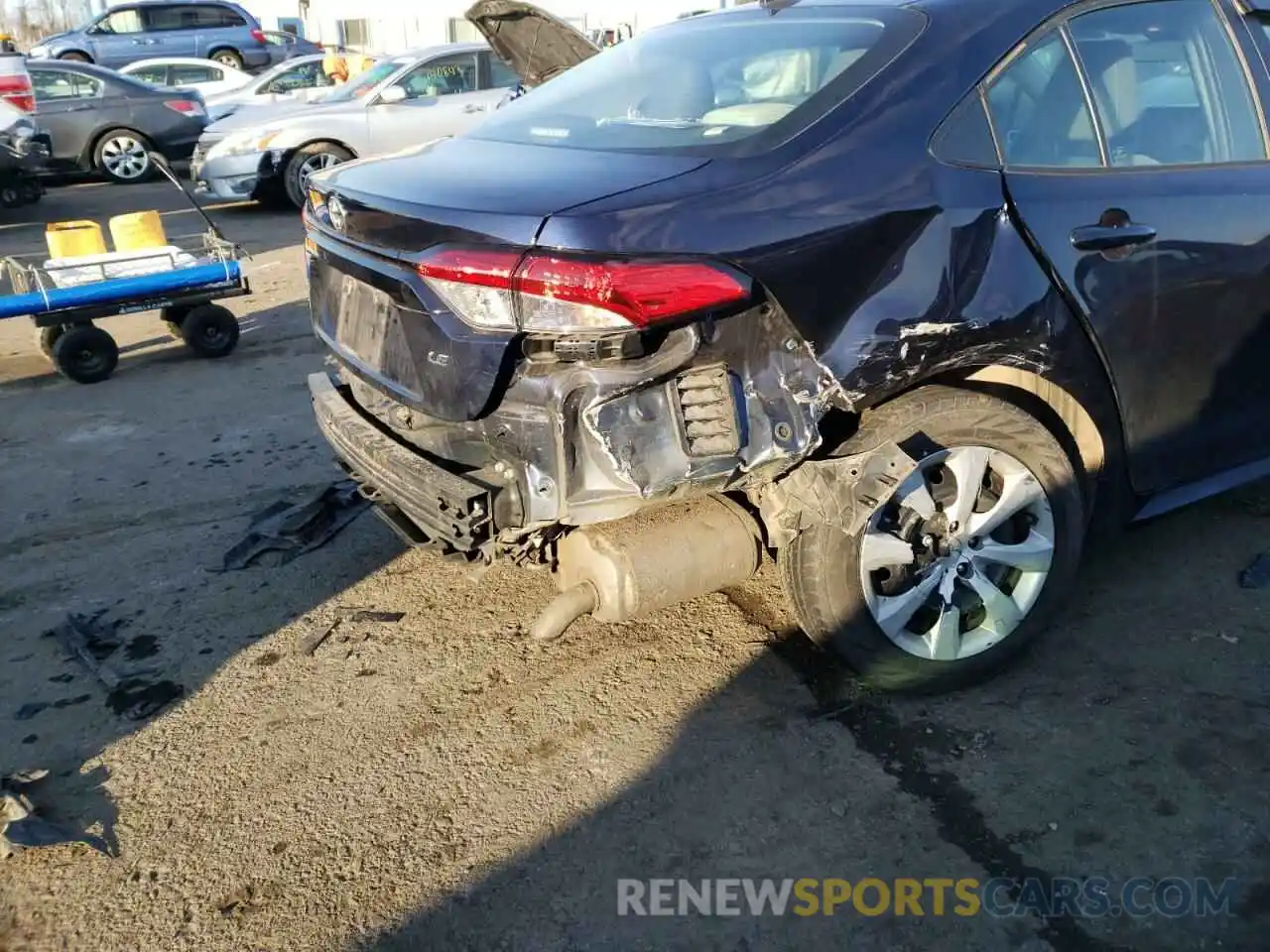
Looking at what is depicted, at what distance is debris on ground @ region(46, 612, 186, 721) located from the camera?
3.20 metres

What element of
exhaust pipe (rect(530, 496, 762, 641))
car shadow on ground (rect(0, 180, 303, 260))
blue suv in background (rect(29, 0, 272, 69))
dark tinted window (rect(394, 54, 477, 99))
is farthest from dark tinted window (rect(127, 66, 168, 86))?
exhaust pipe (rect(530, 496, 762, 641))

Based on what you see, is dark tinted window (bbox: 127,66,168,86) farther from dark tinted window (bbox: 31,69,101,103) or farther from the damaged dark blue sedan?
the damaged dark blue sedan

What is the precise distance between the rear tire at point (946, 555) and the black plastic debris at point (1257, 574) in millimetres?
868

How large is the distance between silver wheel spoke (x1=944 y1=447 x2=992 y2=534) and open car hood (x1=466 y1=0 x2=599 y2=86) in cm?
270

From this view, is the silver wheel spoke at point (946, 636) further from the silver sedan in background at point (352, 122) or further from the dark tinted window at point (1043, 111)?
the silver sedan in background at point (352, 122)

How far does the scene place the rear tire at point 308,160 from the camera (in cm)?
1130

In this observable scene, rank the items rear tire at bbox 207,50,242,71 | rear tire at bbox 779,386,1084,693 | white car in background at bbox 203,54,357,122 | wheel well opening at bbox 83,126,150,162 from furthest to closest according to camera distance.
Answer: rear tire at bbox 207,50,242,71, white car in background at bbox 203,54,357,122, wheel well opening at bbox 83,126,150,162, rear tire at bbox 779,386,1084,693

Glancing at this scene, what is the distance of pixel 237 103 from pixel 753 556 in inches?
534

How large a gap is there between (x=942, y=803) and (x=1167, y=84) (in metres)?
2.20

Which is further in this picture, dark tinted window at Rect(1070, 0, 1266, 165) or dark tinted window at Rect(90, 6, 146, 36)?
dark tinted window at Rect(90, 6, 146, 36)

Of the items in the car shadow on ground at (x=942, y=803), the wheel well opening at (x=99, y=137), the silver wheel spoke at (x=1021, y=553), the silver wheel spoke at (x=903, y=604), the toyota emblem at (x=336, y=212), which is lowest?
the car shadow on ground at (x=942, y=803)

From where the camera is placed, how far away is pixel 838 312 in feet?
8.55

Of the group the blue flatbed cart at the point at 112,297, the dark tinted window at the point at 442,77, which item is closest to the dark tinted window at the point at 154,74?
the dark tinted window at the point at 442,77

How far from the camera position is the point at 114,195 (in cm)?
1374
